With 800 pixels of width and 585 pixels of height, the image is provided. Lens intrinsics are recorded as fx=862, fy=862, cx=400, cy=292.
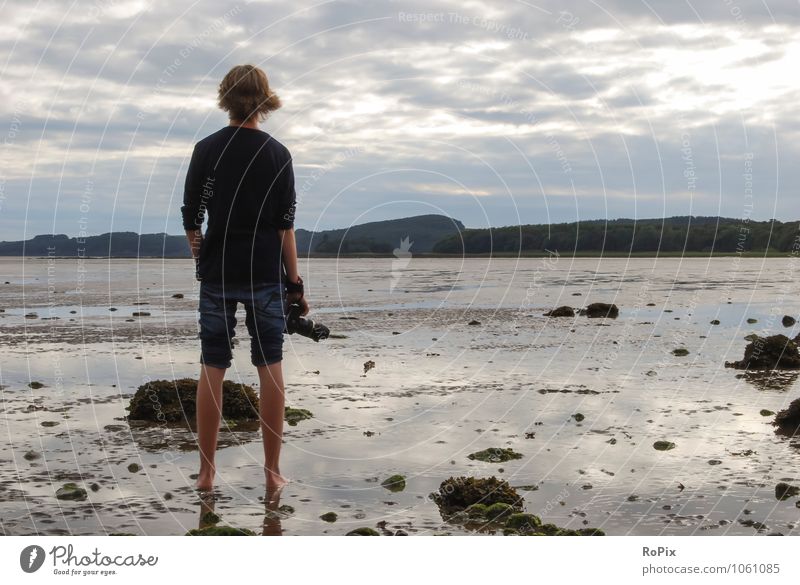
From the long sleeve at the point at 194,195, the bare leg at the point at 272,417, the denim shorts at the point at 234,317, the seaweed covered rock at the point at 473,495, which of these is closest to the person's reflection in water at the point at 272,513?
the bare leg at the point at 272,417

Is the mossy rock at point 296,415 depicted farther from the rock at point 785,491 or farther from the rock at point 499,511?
the rock at point 785,491

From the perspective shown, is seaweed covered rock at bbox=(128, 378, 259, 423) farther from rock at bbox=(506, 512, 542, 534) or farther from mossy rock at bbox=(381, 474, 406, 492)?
rock at bbox=(506, 512, 542, 534)

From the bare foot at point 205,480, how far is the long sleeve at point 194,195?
2344 millimetres

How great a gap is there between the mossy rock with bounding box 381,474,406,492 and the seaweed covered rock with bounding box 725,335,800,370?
31.5 feet

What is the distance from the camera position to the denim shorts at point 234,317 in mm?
8016

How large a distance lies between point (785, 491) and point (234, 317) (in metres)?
5.35

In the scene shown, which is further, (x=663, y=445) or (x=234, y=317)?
(x=663, y=445)

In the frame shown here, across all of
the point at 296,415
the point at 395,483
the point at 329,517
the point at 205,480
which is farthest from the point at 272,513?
the point at 296,415

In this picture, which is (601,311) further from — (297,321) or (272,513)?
(272,513)

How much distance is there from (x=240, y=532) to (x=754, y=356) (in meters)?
12.2

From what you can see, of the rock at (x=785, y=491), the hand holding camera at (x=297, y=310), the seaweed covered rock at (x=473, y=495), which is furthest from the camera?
the hand holding camera at (x=297, y=310)

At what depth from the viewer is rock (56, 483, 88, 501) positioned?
7770 millimetres

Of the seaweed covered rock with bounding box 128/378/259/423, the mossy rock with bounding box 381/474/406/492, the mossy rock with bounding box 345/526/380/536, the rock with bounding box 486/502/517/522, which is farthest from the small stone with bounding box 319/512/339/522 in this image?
the seaweed covered rock with bounding box 128/378/259/423

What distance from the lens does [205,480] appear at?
8211mm
